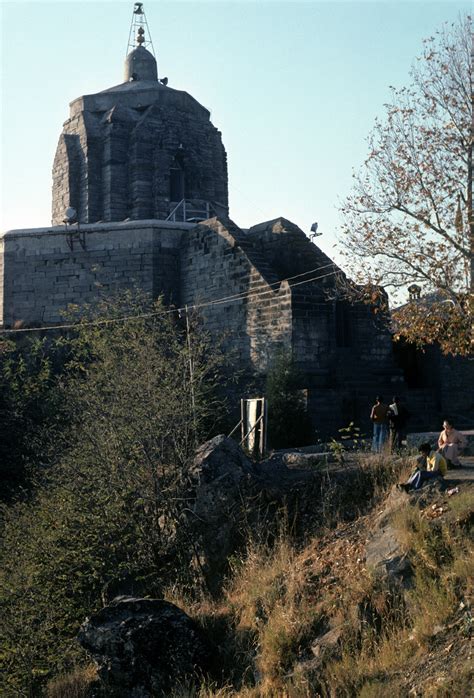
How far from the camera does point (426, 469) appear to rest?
10734 mm

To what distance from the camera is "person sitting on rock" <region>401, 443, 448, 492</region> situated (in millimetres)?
9969

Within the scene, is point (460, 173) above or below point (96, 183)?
below

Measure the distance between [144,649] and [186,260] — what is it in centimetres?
1517

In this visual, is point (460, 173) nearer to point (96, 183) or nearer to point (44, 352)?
point (44, 352)

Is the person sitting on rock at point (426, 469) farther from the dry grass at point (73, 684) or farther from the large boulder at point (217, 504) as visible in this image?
the dry grass at point (73, 684)

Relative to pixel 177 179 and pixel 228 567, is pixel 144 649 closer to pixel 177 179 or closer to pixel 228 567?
pixel 228 567

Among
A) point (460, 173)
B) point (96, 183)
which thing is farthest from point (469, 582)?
point (96, 183)

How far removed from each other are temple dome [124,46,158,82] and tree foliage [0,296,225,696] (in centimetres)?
2129

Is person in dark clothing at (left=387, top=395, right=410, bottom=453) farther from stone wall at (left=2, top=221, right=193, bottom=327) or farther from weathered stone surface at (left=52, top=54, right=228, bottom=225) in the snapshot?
weathered stone surface at (left=52, top=54, right=228, bottom=225)

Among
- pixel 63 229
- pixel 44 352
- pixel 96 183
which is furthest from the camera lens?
pixel 96 183

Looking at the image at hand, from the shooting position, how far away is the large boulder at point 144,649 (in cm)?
927

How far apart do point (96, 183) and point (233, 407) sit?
42.0ft

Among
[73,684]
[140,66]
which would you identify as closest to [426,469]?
[73,684]

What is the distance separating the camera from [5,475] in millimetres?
16234
